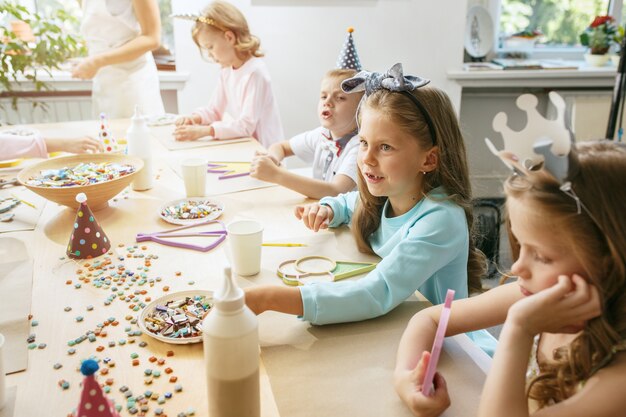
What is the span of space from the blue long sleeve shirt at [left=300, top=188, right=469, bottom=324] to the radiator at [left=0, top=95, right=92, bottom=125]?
2.85 metres

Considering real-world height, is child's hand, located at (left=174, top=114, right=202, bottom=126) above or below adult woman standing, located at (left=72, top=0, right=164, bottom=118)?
below

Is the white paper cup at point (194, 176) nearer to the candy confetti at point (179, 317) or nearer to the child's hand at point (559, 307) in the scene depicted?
the candy confetti at point (179, 317)

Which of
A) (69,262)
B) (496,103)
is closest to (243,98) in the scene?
(69,262)

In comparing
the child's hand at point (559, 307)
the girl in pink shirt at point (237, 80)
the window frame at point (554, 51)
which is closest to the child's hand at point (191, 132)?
the girl in pink shirt at point (237, 80)

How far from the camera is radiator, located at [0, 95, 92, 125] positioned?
3.47 metres

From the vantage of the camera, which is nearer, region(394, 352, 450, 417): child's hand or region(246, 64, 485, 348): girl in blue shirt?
region(394, 352, 450, 417): child's hand

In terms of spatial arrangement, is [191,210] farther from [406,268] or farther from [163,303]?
[406,268]

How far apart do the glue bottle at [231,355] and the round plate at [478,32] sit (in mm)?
3624

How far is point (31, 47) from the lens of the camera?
3338 millimetres

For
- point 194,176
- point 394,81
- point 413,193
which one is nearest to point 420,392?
point 413,193

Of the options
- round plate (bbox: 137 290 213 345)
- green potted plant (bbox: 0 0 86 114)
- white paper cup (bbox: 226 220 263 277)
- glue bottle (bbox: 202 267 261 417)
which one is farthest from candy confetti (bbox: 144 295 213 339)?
green potted plant (bbox: 0 0 86 114)

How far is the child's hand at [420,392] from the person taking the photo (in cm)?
76

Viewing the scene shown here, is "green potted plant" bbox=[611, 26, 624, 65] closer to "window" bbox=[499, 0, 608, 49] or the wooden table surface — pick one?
"window" bbox=[499, 0, 608, 49]

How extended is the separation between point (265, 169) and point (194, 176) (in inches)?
8.9
